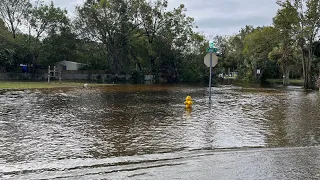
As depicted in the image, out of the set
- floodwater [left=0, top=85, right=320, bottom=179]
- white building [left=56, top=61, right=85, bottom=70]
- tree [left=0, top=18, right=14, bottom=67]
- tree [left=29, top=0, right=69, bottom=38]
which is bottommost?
floodwater [left=0, top=85, right=320, bottom=179]

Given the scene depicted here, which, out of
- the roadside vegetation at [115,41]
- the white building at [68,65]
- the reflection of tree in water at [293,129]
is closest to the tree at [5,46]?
the roadside vegetation at [115,41]

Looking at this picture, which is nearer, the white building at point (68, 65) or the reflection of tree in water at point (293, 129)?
the reflection of tree in water at point (293, 129)

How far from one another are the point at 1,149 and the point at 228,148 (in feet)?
14.7

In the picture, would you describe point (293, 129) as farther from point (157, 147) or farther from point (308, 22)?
point (308, 22)

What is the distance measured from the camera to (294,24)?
36.8 metres

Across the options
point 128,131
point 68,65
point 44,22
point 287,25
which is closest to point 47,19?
point 44,22

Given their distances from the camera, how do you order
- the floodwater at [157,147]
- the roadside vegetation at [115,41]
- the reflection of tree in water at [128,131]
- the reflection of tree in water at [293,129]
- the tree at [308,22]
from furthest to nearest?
the roadside vegetation at [115,41] → the tree at [308,22] → the reflection of tree in water at [293,129] → the reflection of tree in water at [128,131] → the floodwater at [157,147]

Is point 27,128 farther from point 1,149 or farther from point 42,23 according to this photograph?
point 42,23

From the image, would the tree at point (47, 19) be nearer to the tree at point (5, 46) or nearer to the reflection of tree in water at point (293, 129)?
the tree at point (5, 46)

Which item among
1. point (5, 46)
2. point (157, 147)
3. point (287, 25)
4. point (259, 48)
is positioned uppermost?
point (287, 25)

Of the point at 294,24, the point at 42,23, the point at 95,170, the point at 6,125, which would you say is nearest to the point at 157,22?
the point at 42,23

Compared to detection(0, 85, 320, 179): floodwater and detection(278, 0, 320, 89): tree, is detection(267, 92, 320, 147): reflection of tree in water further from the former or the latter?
detection(278, 0, 320, 89): tree

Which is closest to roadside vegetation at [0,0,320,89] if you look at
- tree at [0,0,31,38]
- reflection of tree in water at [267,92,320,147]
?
tree at [0,0,31,38]

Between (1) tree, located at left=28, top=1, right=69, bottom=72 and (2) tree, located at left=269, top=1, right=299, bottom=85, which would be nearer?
(2) tree, located at left=269, top=1, right=299, bottom=85
